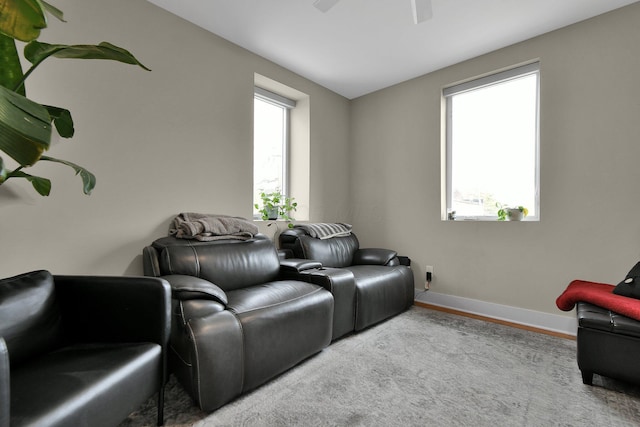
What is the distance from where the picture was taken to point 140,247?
2129 millimetres

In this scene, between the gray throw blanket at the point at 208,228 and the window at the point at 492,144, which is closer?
the gray throw blanket at the point at 208,228

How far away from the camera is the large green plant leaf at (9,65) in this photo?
1.03m

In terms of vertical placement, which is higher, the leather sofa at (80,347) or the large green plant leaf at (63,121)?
the large green plant leaf at (63,121)

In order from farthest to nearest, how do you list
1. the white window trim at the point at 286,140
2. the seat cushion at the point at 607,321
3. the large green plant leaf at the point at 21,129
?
the white window trim at the point at 286,140
the seat cushion at the point at 607,321
the large green plant leaf at the point at 21,129

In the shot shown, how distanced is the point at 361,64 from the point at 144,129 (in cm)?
216

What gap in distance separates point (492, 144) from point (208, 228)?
2.79 metres

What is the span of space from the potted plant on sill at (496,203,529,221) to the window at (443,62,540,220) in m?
0.07

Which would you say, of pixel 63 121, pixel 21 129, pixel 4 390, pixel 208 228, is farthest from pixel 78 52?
pixel 208 228

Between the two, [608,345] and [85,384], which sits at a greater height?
[85,384]

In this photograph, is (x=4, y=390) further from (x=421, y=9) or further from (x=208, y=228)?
(x=421, y=9)

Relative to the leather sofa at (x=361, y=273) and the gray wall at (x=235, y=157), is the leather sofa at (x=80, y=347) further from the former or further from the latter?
the leather sofa at (x=361, y=273)

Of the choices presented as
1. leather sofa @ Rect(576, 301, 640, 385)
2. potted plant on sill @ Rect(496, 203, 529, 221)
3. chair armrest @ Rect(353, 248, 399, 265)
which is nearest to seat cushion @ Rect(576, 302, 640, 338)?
leather sofa @ Rect(576, 301, 640, 385)

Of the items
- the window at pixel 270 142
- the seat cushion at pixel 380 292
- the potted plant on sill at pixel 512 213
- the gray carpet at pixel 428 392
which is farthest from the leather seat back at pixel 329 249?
the potted plant on sill at pixel 512 213

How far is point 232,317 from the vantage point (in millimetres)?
1520
